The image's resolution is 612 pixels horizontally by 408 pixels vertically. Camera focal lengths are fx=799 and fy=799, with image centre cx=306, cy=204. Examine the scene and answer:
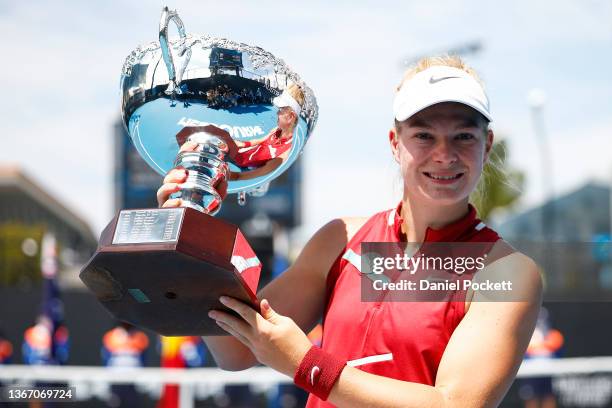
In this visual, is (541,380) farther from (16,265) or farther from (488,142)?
(16,265)

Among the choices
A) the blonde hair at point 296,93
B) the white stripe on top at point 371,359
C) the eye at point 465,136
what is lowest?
the white stripe on top at point 371,359

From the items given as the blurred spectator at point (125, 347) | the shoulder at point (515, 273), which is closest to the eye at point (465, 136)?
the shoulder at point (515, 273)

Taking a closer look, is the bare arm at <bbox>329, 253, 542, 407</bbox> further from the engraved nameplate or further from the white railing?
the white railing

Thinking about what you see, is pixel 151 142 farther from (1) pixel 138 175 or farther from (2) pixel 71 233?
(2) pixel 71 233

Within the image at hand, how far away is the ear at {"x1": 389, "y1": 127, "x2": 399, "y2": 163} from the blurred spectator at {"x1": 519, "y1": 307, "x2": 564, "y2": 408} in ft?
21.2

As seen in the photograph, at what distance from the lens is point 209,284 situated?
1.46m

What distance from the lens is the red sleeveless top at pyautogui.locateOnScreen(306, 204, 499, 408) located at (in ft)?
5.12

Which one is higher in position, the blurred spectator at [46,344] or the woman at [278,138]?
the woman at [278,138]

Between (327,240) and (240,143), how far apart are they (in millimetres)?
300

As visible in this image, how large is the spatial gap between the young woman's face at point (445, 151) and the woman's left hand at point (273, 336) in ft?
1.37

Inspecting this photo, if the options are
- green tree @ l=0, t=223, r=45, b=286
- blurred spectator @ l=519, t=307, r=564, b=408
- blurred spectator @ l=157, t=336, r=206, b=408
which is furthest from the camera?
green tree @ l=0, t=223, r=45, b=286

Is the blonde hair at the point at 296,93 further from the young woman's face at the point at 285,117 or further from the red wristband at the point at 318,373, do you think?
the red wristband at the point at 318,373

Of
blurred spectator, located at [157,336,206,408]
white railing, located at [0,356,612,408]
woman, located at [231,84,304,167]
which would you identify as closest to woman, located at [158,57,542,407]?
woman, located at [231,84,304,167]

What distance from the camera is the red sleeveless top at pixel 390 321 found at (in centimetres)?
156
